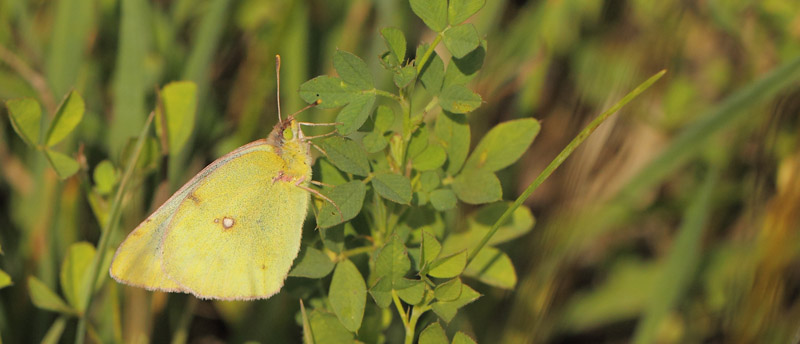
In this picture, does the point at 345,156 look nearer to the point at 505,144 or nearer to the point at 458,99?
the point at 458,99

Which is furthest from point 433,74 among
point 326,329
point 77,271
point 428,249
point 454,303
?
point 77,271

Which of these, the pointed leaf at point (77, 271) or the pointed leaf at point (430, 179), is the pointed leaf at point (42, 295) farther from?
the pointed leaf at point (430, 179)

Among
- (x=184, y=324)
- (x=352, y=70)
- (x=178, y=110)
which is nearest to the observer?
(x=352, y=70)

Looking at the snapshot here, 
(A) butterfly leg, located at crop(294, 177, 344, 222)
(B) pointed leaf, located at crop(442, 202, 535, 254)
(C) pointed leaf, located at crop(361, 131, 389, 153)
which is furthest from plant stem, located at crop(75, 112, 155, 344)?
(B) pointed leaf, located at crop(442, 202, 535, 254)

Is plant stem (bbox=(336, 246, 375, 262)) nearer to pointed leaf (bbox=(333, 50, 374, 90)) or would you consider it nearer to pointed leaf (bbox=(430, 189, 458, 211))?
pointed leaf (bbox=(430, 189, 458, 211))

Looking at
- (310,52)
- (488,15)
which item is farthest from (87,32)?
(488,15)
